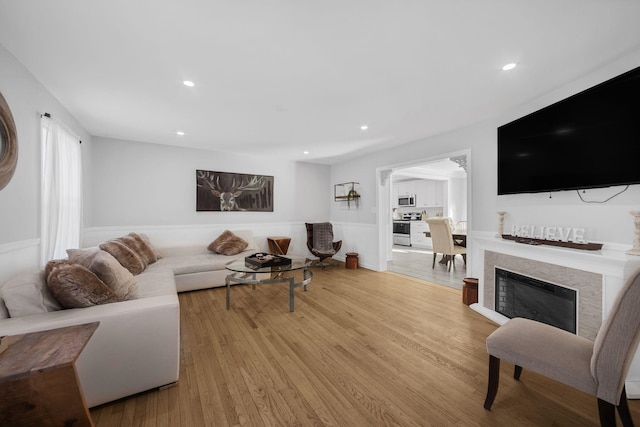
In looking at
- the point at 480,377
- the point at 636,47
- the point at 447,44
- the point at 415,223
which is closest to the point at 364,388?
the point at 480,377

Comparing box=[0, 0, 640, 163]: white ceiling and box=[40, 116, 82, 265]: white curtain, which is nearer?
box=[0, 0, 640, 163]: white ceiling

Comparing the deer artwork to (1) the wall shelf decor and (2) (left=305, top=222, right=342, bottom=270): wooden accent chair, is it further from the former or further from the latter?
(1) the wall shelf decor

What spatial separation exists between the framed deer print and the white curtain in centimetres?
188

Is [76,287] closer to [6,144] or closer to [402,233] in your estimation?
[6,144]

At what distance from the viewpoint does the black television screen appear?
1989 millimetres

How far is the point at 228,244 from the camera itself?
4734 millimetres

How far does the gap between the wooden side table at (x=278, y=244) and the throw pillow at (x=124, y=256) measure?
2571 millimetres

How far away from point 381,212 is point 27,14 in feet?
16.1

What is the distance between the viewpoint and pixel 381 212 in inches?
206

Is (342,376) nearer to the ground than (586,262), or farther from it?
nearer to the ground

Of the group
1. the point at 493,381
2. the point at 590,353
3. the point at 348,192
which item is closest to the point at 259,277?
the point at 493,381

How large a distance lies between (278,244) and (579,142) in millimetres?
4732

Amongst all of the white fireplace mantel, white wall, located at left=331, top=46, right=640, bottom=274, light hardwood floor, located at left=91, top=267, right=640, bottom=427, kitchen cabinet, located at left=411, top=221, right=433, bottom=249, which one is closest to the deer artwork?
white wall, located at left=331, top=46, right=640, bottom=274

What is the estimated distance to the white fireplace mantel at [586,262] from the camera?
1.82m
